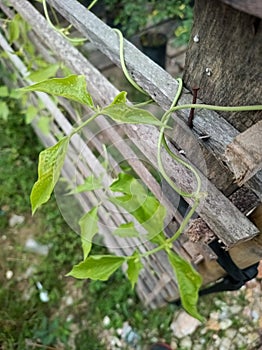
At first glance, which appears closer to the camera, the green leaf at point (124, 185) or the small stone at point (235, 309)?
the green leaf at point (124, 185)

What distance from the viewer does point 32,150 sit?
6.88 ft

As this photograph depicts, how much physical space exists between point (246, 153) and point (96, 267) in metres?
0.42

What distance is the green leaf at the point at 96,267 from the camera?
79 cm

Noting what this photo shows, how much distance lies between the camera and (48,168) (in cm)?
55

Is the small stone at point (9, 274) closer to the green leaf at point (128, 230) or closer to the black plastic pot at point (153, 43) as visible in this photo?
the green leaf at point (128, 230)

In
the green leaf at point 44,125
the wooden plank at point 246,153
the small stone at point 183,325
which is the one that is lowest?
the small stone at point 183,325

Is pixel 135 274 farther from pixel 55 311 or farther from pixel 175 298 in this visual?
pixel 55 311

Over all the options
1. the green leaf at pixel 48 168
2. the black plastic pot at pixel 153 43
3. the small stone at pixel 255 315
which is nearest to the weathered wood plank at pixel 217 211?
the green leaf at pixel 48 168

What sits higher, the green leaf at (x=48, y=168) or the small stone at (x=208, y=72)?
the small stone at (x=208, y=72)

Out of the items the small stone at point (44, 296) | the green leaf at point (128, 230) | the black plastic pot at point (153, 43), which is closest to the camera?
the green leaf at point (128, 230)

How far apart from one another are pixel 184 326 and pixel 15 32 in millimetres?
1219

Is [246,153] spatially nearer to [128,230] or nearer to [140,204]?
[140,204]

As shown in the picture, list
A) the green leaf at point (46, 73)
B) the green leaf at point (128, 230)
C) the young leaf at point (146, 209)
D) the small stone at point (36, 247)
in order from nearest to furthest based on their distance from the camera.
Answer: the young leaf at point (146, 209) < the green leaf at point (128, 230) < the green leaf at point (46, 73) < the small stone at point (36, 247)

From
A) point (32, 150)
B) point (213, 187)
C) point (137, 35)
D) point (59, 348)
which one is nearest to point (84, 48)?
point (137, 35)
